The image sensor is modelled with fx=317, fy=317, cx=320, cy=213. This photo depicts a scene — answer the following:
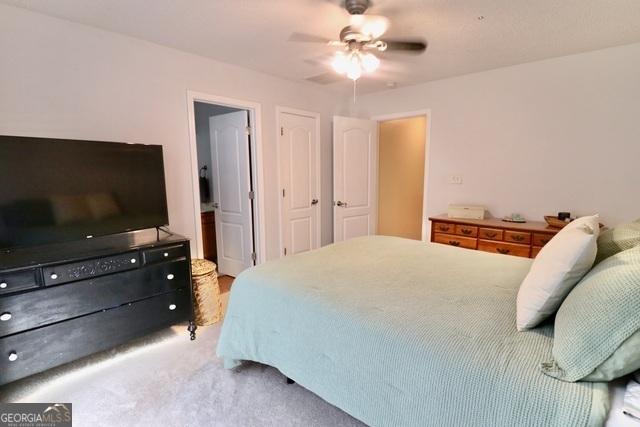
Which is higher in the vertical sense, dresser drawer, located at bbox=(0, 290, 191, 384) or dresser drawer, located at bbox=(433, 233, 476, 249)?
dresser drawer, located at bbox=(433, 233, 476, 249)

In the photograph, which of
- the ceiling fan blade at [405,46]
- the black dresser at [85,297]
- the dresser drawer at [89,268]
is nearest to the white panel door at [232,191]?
the black dresser at [85,297]

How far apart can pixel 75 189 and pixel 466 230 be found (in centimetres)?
351

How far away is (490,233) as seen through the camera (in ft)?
10.7

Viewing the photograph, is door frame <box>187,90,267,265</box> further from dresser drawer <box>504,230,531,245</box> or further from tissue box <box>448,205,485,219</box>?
dresser drawer <box>504,230,531,245</box>

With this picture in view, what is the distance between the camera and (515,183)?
3.45m

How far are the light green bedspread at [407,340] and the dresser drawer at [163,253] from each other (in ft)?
2.48

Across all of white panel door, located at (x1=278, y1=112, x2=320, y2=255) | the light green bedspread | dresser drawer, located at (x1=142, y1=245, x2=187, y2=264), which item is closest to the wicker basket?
dresser drawer, located at (x1=142, y1=245, x2=187, y2=264)

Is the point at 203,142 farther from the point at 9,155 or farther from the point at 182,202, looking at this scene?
the point at 9,155

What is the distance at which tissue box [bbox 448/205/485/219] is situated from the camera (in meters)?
3.53

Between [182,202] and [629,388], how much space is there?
3.12 meters

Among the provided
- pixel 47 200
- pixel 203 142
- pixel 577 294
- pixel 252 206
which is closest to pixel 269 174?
pixel 252 206

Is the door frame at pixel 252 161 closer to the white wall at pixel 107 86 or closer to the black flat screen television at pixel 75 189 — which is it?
the white wall at pixel 107 86

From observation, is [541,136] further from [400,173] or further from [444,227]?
[400,173]

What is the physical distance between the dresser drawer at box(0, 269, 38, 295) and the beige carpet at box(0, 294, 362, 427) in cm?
67
